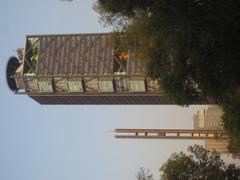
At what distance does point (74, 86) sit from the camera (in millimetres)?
101375

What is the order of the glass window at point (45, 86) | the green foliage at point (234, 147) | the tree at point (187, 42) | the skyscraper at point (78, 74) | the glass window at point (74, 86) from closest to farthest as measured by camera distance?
the tree at point (187, 42)
the green foliage at point (234, 147)
the skyscraper at point (78, 74)
the glass window at point (74, 86)
the glass window at point (45, 86)

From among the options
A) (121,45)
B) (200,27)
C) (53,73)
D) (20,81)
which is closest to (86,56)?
(53,73)

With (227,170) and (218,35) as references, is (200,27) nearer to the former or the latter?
(218,35)

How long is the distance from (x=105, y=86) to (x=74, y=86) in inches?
267

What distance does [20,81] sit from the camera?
4122 inches

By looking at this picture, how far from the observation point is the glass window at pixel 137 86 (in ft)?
325

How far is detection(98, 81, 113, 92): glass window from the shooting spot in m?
99.9

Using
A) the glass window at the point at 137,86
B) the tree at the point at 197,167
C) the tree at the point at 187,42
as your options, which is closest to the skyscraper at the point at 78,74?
the glass window at the point at 137,86

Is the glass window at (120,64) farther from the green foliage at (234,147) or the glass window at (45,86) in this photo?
the green foliage at (234,147)

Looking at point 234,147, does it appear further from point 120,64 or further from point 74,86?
point 74,86

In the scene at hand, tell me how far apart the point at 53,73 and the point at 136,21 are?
68.8 m

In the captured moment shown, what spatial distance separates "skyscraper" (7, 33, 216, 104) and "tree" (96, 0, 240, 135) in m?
54.5

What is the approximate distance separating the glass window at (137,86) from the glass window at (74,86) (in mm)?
10577

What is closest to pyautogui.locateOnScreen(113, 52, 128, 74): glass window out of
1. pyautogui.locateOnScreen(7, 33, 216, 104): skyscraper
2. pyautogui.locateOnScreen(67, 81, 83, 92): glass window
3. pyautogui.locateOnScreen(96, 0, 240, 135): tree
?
pyautogui.locateOnScreen(7, 33, 216, 104): skyscraper
